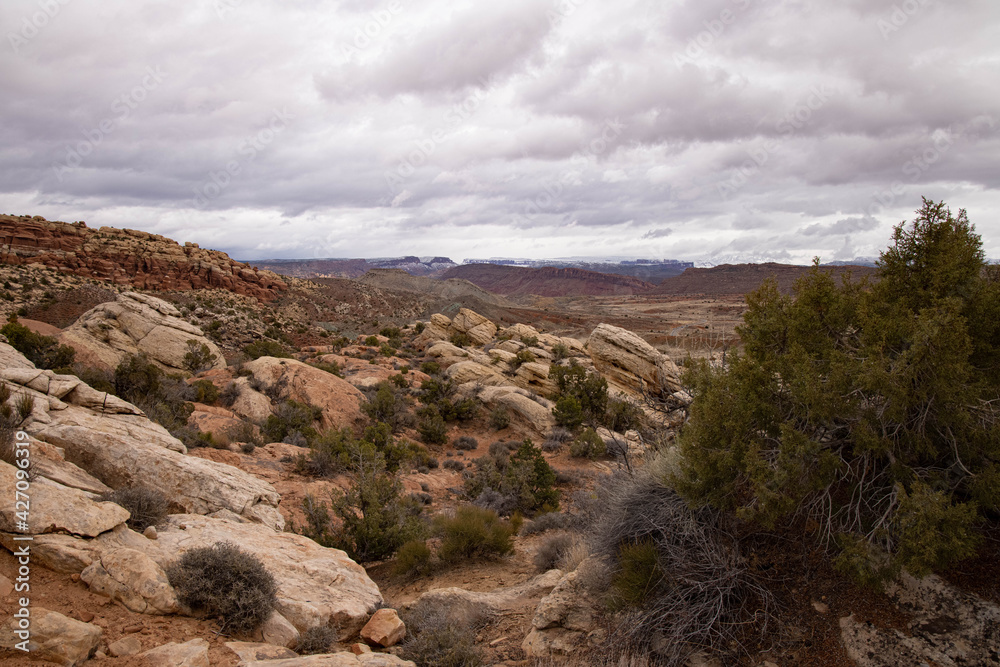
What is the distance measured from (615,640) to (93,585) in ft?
15.4

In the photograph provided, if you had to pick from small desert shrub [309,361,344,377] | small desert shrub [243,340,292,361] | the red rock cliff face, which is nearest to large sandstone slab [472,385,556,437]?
small desert shrub [309,361,344,377]

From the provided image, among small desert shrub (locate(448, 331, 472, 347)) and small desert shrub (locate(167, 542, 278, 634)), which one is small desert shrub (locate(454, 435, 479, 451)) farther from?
small desert shrub (locate(448, 331, 472, 347))

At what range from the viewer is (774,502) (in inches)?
160

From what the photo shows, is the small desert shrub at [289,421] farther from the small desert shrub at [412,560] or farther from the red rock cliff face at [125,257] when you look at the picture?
the red rock cliff face at [125,257]

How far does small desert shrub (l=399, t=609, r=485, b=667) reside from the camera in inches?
190

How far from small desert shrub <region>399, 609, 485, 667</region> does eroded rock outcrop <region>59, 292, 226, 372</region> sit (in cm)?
1580

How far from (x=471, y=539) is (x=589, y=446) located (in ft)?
25.5

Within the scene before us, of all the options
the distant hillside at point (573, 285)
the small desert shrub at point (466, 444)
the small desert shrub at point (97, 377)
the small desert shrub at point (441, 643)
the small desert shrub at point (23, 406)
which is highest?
the distant hillside at point (573, 285)

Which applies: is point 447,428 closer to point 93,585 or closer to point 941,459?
point 93,585

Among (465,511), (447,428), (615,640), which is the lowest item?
(447,428)

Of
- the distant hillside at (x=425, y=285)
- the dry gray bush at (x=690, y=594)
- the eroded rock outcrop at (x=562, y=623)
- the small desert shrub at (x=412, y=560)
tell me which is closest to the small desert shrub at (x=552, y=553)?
the eroded rock outcrop at (x=562, y=623)

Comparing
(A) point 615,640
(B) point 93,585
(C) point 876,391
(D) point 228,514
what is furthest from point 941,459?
(D) point 228,514

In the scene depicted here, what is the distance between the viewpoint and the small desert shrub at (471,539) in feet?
25.8

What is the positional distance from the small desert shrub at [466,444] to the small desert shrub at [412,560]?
29.5 ft
